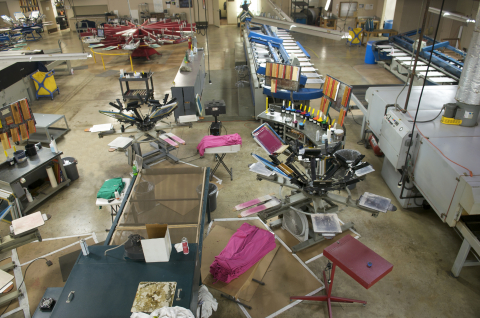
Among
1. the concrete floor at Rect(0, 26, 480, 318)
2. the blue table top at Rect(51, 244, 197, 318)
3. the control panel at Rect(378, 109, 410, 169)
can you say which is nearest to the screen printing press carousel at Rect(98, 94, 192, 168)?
the concrete floor at Rect(0, 26, 480, 318)

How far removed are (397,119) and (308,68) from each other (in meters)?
4.35

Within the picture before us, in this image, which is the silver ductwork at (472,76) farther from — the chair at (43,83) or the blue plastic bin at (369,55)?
the chair at (43,83)

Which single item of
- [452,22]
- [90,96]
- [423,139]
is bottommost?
[90,96]

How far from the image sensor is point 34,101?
11.1 metres

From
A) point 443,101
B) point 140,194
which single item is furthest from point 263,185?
point 443,101

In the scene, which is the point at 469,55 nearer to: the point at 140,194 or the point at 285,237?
the point at 285,237

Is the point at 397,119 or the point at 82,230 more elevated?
the point at 397,119

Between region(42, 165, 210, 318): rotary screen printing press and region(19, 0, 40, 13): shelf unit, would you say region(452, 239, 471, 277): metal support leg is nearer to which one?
region(42, 165, 210, 318): rotary screen printing press

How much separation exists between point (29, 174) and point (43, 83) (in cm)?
610

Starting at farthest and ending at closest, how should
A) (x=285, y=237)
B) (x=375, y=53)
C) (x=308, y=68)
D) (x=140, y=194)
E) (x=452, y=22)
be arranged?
1. (x=452, y=22)
2. (x=375, y=53)
3. (x=308, y=68)
4. (x=285, y=237)
5. (x=140, y=194)

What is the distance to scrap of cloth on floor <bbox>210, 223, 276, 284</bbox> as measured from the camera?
14.1 feet

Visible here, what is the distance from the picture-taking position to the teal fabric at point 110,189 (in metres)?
5.01

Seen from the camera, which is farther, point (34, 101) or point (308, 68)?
point (34, 101)

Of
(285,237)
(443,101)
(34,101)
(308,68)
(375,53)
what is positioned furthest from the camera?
(375,53)
